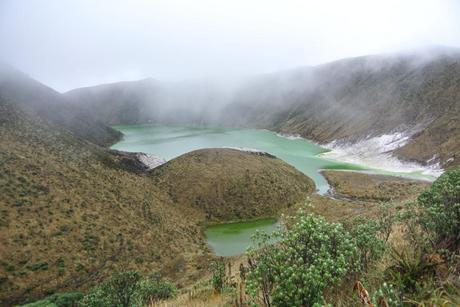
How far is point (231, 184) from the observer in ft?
192

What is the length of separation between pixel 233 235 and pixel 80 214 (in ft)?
63.5

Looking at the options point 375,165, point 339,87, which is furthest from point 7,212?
point 339,87

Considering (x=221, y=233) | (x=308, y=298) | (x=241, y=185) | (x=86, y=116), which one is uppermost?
(x=86, y=116)

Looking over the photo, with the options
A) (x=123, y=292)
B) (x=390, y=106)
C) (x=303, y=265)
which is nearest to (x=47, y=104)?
(x=123, y=292)

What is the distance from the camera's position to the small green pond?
4022 centimetres

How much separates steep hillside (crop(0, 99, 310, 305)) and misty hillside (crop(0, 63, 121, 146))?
69.1 ft

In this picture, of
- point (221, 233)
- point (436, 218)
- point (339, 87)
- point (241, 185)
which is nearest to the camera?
point (436, 218)

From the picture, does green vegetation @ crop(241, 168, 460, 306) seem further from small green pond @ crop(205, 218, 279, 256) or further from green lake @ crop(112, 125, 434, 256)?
green lake @ crop(112, 125, 434, 256)

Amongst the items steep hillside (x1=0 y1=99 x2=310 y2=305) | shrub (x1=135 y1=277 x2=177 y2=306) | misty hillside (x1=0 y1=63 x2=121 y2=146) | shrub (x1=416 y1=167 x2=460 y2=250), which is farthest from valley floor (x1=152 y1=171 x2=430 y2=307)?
misty hillside (x1=0 y1=63 x2=121 y2=146)

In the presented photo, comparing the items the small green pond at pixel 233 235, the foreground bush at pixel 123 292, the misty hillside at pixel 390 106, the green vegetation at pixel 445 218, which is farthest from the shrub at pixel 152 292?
the misty hillside at pixel 390 106

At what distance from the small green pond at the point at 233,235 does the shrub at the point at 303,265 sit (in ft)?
103

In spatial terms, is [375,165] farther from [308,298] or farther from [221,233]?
[308,298]

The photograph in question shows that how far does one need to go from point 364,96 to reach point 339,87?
30.4 m

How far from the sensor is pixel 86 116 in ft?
433
